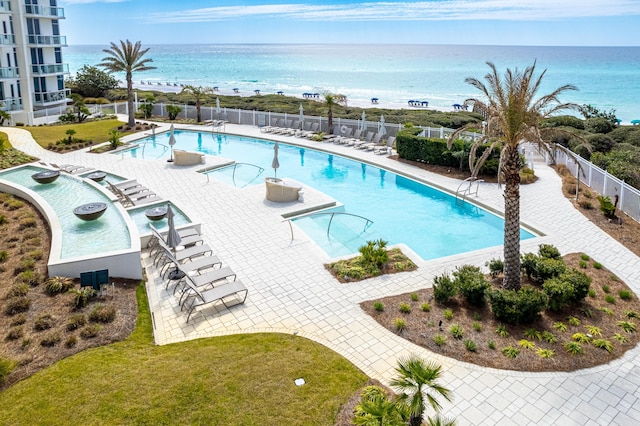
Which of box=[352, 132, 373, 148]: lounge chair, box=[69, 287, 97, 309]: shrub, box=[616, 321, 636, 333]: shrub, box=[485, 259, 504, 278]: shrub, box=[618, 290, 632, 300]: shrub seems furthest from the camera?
box=[352, 132, 373, 148]: lounge chair

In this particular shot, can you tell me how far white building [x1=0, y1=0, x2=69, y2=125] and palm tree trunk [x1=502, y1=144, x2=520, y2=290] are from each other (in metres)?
36.8

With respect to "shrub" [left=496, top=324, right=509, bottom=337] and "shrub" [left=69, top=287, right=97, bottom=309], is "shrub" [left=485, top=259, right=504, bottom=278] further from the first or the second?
"shrub" [left=69, top=287, right=97, bottom=309]

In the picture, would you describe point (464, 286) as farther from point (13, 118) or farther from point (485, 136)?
point (13, 118)

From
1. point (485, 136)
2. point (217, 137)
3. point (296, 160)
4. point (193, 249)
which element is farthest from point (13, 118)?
point (485, 136)

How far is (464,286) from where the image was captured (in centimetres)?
1099

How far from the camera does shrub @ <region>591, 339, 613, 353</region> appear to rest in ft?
31.1

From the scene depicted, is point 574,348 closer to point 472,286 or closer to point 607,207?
point 472,286

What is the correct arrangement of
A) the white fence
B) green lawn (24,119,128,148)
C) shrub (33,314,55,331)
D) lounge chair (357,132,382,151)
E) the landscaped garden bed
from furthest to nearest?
green lawn (24,119,128,148), lounge chair (357,132,382,151), the white fence, shrub (33,314,55,331), the landscaped garden bed

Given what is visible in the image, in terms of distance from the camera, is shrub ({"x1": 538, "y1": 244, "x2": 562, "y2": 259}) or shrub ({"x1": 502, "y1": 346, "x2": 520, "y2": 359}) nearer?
shrub ({"x1": 502, "y1": 346, "x2": 520, "y2": 359})

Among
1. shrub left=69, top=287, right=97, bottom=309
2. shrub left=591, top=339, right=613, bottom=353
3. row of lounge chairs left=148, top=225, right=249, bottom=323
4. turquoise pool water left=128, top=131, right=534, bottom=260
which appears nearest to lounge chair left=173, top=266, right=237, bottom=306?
row of lounge chairs left=148, top=225, right=249, bottom=323

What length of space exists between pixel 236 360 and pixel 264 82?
121 metres

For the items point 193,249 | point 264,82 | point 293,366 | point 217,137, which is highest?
point 264,82

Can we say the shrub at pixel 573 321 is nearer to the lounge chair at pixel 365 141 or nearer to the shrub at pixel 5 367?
the shrub at pixel 5 367

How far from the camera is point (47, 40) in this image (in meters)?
42.8
